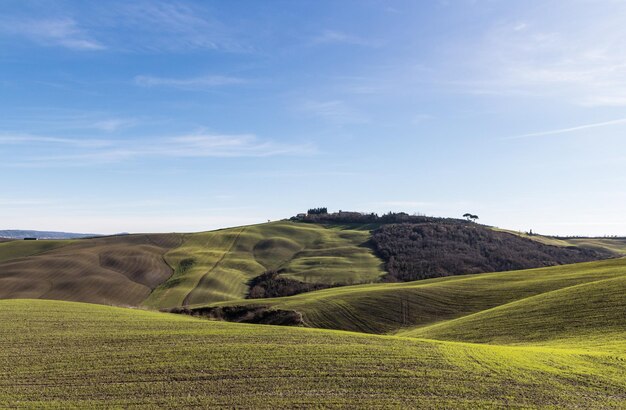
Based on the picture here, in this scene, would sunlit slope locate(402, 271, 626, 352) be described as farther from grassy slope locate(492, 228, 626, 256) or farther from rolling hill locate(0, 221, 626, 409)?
grassy slope locate(492, 228, 626, 256)

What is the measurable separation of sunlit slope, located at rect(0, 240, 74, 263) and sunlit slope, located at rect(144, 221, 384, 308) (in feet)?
103

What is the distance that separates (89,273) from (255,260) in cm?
3786

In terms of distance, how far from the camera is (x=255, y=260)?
362ft

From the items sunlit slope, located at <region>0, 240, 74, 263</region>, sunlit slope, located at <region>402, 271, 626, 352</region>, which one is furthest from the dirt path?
sunlit slope, located at <region>402, 271, 626, 352</region>

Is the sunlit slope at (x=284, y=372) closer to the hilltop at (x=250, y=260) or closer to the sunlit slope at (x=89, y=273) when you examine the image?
the hilltop at (x=250, y=260)

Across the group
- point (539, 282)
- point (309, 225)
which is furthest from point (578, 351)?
point (309, 225)

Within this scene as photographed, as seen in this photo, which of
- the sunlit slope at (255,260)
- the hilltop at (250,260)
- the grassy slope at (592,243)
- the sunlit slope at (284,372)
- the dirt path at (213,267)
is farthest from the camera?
the grassy slope at (592,243)

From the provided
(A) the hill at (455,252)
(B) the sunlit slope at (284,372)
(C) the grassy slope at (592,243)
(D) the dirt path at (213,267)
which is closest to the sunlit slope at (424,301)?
(B) the sunlit slope at (284,372)

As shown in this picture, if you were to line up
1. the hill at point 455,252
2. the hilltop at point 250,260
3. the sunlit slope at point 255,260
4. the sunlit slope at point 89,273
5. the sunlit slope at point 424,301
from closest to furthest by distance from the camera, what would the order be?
1. the sunlit slope at point 424,301
2. the sunlit slope at point 89,273
3. the hilltop at point 250,260
4. the sunlit slope at point 255,260
5. the hill at point 455,252

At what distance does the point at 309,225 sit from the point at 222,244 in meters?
46.0

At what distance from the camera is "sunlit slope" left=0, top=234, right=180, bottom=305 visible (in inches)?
2987

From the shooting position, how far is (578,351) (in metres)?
27.0

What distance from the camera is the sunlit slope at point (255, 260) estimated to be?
273 ft

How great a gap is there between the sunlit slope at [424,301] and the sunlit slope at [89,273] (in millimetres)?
36096
